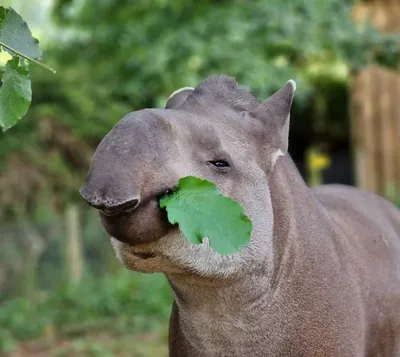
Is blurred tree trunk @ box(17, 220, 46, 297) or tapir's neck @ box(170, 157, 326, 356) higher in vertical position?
tapir's neck @ box(170, 157, 326, 356)

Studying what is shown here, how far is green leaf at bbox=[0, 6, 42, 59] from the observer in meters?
2.58

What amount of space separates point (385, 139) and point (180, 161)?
10.3 m

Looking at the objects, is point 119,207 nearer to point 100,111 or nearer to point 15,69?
point 15,69

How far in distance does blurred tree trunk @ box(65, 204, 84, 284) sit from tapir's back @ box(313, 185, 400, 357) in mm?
6168

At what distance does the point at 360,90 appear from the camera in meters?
12.5

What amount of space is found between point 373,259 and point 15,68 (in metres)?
1.88

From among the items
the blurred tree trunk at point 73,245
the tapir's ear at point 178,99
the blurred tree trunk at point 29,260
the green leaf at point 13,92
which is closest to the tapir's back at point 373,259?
the tapir's ear at point 178,99

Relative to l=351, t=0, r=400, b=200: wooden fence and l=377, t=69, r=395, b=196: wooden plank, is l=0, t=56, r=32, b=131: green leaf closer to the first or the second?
l=351, t=0, r=400, b=200: wooden fence

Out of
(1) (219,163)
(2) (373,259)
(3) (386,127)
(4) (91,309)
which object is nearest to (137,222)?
(1) (219,163)

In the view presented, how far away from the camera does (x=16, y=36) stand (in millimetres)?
2594

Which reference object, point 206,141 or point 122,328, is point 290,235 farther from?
point 122,328

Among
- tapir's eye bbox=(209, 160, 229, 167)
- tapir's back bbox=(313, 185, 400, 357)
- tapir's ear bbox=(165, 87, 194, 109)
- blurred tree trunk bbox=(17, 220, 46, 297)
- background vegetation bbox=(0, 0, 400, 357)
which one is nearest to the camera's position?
tapir's eye bbox=(209, 160, 229, 167)

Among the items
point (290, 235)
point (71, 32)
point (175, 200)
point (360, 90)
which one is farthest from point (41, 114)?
point (175, 200)

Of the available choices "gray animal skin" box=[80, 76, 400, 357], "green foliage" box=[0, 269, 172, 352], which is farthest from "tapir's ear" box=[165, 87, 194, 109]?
"green foliage" box=[0, 269, 172, 352]
